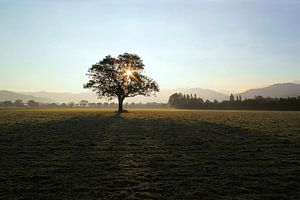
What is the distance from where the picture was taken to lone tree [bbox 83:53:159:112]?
75.1m

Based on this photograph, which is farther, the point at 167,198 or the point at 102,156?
the point at 102,156

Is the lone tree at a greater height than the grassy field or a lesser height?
greater

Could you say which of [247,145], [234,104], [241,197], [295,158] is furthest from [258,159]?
[234,104]

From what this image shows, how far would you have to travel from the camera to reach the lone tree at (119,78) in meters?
75.1

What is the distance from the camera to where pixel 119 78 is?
74.8 metres

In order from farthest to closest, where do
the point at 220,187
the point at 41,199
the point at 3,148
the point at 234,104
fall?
the point at 234,104 < the point at 3,148 < the point at 220,187 < the point at 41,199

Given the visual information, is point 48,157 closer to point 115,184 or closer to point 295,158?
point 115,184

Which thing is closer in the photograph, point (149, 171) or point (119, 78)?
point (149, 171)

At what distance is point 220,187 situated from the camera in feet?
30.9

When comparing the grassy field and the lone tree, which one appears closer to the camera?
the grassy field

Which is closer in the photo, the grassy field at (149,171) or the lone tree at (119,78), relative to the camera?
the grassy field at (149,171)

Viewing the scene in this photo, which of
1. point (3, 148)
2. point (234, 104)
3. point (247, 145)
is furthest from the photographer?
point (234, 104)

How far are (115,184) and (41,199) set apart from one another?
8.07ft

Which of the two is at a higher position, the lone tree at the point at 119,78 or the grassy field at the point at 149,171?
the lone tree at the point at 119,78
